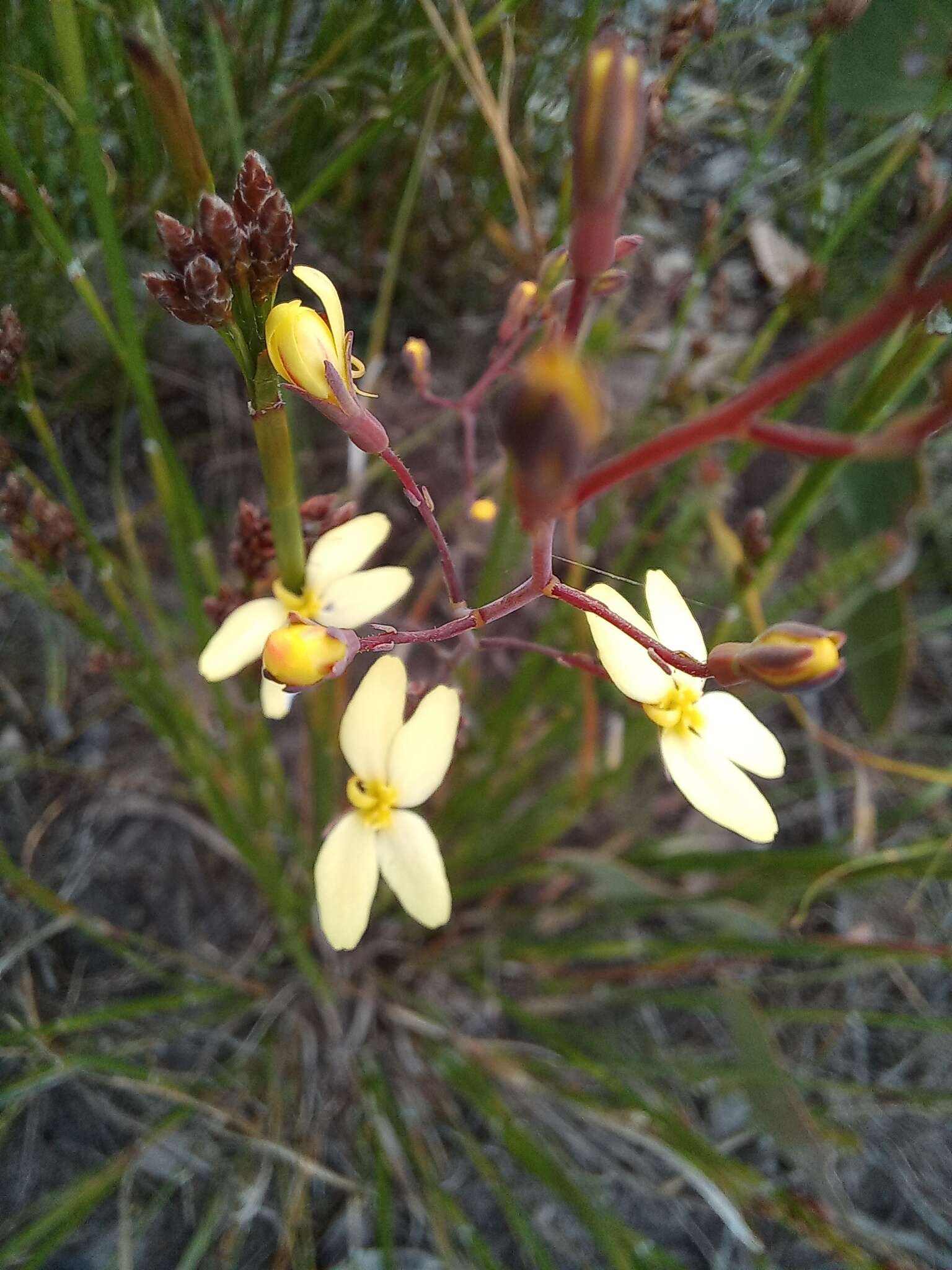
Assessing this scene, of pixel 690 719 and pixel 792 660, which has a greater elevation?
pixel 792 660

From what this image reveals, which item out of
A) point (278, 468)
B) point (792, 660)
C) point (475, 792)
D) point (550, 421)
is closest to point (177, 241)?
point (278, 468)

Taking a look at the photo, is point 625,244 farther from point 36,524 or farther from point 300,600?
point 36,524

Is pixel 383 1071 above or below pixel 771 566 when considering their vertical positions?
below

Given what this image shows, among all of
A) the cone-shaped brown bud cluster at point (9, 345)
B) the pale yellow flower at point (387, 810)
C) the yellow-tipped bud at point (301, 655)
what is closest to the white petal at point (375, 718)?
the pale yellow flower at point (387, 810)

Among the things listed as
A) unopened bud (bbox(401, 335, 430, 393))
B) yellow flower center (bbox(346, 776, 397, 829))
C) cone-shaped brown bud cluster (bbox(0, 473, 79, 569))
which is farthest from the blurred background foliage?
yellow flower center (bbox(346, 776, 397, 829))

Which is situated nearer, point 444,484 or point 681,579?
point 681,579

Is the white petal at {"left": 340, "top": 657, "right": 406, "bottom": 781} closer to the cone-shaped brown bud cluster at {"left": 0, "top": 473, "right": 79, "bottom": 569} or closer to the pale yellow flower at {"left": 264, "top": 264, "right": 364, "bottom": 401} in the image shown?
→ the pale yellow flower at {"left": 264, "top": 264, "right": 364, "bottom": 401}

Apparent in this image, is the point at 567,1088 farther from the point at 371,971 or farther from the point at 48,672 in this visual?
the point at 48,672

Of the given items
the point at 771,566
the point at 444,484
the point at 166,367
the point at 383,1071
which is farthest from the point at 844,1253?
the point at 166,367
